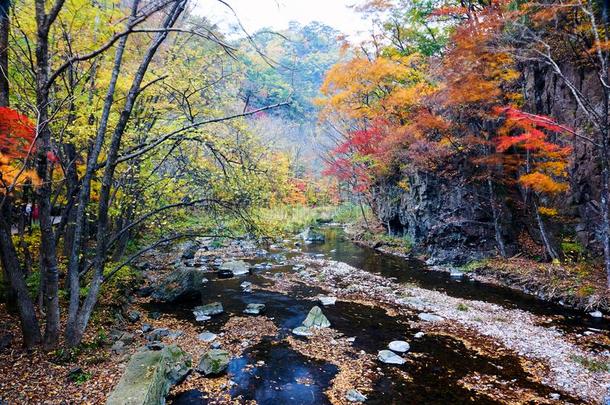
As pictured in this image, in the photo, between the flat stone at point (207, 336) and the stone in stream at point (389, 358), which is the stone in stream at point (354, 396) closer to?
the stone in stream at point (389, 358)

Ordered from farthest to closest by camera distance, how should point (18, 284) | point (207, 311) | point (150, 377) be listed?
point (207, 311), point (18, 284), point (150, 377)

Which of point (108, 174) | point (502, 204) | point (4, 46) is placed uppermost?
point (4, 46)

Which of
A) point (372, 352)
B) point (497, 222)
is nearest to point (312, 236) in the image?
point (497, 222)

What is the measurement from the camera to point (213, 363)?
6.87m

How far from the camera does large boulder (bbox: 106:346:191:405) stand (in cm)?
497

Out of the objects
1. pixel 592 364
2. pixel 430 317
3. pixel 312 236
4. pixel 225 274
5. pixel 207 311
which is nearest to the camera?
pixel 592 364

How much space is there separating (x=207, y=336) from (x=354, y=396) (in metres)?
3.93

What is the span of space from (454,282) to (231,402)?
10.6 m

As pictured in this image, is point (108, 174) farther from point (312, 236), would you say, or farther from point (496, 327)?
point (312, 236)

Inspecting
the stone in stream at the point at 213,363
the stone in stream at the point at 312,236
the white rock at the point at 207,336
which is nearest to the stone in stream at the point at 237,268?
the white rock at the point at 207,336

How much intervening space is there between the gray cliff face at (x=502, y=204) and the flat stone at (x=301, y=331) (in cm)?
983

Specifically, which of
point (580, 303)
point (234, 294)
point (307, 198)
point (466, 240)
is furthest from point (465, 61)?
point (307, 198)

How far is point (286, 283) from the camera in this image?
1388cm

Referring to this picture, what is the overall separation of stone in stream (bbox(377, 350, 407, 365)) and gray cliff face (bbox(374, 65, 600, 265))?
1017 centimetres
